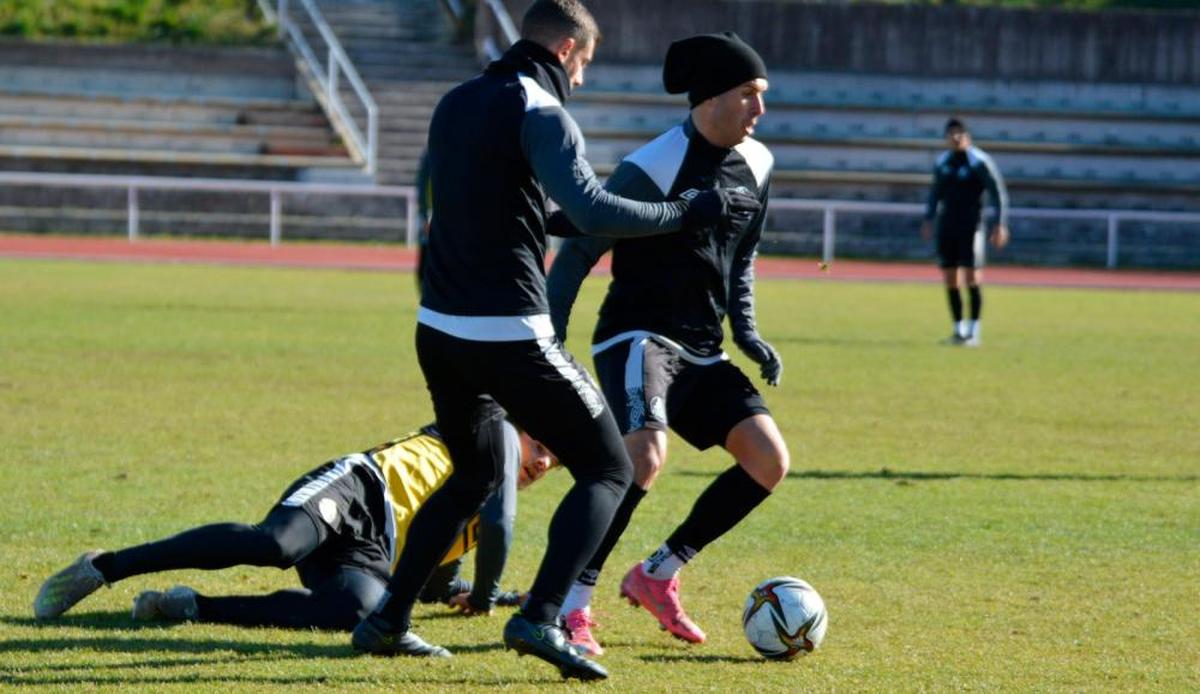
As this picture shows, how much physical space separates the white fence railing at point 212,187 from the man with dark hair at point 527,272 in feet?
86.3

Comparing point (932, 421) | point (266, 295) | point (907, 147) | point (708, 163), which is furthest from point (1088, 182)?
A: point (708, 163)

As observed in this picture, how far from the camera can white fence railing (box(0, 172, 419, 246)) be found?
31.3 m

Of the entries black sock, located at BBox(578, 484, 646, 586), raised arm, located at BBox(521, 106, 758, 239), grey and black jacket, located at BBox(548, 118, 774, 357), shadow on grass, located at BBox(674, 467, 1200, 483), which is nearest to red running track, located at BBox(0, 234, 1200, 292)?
shadow on grass, located at BBox(674, 467, 1200, 483)

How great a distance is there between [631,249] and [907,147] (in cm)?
2987

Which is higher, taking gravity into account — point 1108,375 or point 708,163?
point 708,163

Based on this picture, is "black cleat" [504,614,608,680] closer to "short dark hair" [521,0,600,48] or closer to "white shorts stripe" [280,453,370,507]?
"white shorts stripe" [280,453,370,507]

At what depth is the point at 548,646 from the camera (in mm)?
5656

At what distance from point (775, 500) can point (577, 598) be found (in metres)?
3.35

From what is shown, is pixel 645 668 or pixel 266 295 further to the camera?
pixel 266 295

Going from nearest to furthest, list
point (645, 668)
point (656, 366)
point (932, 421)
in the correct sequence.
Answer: point (645, 668) → point (656, 366) → point (932, 421)

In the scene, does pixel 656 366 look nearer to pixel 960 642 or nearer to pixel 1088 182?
pixel 960 642

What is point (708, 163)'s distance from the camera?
668 centimetres

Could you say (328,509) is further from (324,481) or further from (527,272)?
(527,272)

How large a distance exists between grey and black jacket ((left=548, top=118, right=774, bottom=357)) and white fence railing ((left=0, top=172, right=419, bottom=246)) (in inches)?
1000
